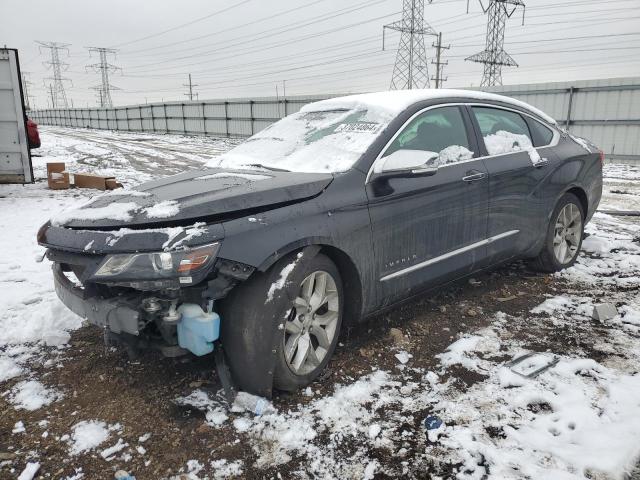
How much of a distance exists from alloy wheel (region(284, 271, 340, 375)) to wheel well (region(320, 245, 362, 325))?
0.38 feet

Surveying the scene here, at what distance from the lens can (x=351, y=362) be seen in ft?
9.86

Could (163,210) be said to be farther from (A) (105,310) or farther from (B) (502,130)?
(B) (502,130)

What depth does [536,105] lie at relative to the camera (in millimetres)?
16703

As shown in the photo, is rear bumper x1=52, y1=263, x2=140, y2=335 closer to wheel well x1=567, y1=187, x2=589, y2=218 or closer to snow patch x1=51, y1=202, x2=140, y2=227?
snow patch x1=51, y1=202, x2=140, y2=227

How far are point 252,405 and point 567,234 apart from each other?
11.6ft

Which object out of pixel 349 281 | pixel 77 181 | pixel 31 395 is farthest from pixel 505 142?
pixel 77 181

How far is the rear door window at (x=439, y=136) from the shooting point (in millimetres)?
3217

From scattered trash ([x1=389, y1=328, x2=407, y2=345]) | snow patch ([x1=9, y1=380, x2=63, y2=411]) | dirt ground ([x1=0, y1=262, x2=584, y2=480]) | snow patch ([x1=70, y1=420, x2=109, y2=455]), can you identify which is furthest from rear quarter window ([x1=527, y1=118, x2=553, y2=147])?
snow patch ([x1=9, y1=380, x2=63, y2=411])

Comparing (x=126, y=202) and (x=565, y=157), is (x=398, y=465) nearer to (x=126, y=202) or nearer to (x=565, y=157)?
(x=126, y=202)

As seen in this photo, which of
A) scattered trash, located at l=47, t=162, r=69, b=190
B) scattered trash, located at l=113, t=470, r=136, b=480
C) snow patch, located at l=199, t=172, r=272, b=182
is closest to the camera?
scattered trash, located at l=113, t=470, r=136, b=480

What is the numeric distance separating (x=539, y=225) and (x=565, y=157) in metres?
0.73

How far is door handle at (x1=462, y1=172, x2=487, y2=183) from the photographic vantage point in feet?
11.4

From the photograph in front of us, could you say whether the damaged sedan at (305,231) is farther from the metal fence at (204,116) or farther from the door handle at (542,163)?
the metal fence at (204,116)

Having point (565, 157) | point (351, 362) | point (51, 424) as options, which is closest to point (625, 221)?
point (565, 157)
